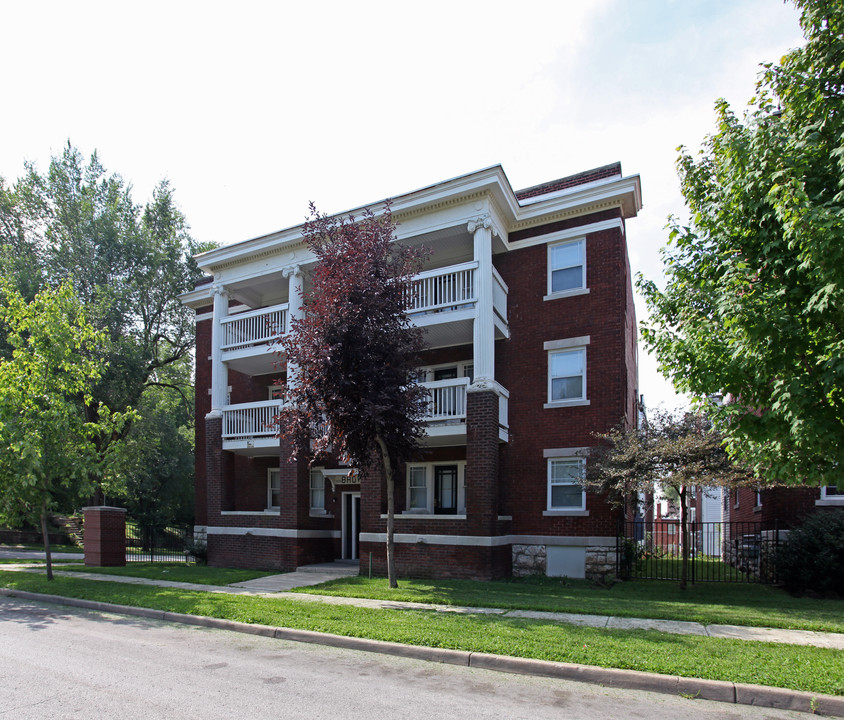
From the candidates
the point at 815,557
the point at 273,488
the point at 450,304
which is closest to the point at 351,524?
the point at 273,488

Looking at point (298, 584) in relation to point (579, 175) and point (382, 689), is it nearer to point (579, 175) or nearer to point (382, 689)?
point (382, 689)

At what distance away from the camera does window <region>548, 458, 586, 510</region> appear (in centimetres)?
1673

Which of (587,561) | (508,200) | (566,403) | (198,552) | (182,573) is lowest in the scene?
(198,552)

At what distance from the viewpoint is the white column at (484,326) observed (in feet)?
53.2

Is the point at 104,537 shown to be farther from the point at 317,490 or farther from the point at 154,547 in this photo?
the point at 317,490

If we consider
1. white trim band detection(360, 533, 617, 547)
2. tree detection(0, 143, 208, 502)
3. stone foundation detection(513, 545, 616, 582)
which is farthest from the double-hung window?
tree detection(0, 143, 208, 502)

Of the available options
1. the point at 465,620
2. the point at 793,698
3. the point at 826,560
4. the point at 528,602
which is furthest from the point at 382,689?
the point at 826,560

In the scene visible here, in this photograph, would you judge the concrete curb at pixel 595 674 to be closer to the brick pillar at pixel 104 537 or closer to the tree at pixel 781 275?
the tree at pixel 781 275

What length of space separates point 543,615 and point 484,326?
7.72 meters

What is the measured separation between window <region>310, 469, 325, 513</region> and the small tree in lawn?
7705mm

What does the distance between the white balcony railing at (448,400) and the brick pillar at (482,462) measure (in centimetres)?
35

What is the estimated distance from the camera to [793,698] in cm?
633

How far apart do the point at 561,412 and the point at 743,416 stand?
349 inches

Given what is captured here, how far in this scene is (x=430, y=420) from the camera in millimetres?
16625
